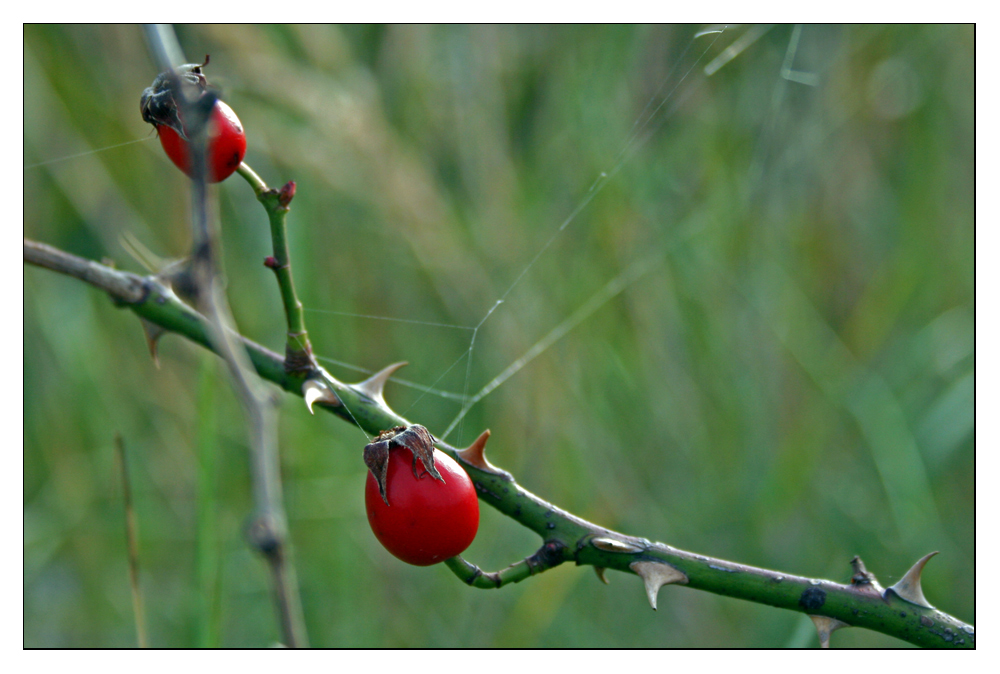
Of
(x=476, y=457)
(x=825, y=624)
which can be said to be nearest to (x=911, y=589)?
(x=825, y=624)

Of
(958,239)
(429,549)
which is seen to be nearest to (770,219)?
(958,239)

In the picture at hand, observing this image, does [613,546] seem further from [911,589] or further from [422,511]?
[911,589]

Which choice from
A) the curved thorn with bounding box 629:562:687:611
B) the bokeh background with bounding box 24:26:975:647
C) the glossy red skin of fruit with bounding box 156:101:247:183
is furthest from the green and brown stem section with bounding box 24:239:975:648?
the bokeh background with bounding box 24:26:975:647

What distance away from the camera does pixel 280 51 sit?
1.36 metres

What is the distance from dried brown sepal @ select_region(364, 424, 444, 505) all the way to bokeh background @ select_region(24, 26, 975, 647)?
0.95 metres

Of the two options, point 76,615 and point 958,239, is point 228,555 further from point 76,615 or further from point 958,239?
point 958,239

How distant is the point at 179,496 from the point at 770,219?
143cm

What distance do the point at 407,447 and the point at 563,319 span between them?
3.49 ft

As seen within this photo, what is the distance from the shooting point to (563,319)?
1.47 meters

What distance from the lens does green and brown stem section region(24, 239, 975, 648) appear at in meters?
0.45

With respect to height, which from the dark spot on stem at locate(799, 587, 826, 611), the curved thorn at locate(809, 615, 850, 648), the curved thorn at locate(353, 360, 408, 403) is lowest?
the curved thorn at locate(809, 615, 850, 648)

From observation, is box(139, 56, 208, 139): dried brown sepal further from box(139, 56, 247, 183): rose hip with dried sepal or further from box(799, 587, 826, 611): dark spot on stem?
box(799, 587, 826, 611): dark spot on stem

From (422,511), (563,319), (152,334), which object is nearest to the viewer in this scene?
(422,511)

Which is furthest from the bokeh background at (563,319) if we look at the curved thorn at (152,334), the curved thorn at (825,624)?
the curved thorn at (825,624)
